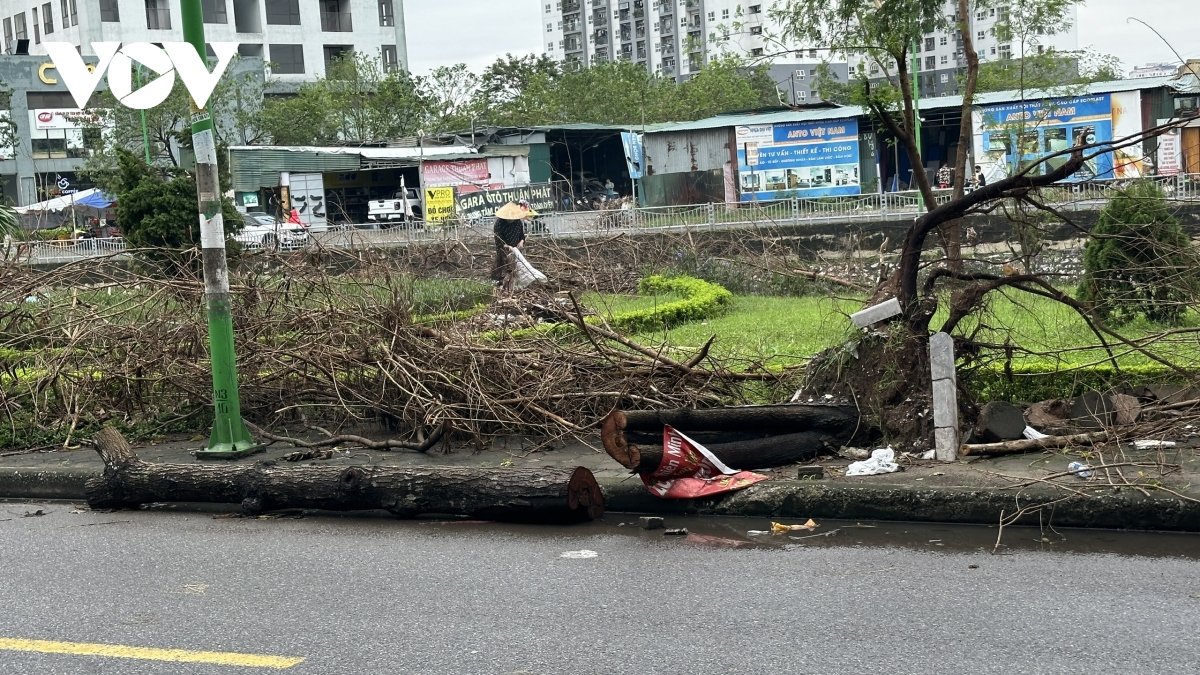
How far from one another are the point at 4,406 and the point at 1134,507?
9.52 metres

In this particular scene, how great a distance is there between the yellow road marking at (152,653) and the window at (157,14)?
6595cm

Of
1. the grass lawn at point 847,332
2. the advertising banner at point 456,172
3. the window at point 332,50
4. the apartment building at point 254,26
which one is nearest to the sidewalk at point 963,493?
the grass lawn at point 847,332

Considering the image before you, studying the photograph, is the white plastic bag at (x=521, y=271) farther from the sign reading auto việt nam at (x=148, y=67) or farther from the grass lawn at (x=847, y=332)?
the sign reading auto việt nam at (x=148, y=67)

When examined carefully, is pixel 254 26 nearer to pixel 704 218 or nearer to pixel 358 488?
pixel 704 218

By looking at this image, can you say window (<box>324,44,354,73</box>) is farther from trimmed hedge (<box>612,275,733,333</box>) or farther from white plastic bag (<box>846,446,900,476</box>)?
white plastic bag (<box>846,446,900,476</box>)

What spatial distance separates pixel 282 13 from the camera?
68312mm

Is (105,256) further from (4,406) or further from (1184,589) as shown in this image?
(1184,589)

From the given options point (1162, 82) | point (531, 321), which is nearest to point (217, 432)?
point (531, 321)

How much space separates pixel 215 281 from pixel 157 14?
62.2 meters

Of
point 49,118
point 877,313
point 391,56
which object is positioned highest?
point 391,56

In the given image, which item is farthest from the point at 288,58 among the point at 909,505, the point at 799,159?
the point at 909,505

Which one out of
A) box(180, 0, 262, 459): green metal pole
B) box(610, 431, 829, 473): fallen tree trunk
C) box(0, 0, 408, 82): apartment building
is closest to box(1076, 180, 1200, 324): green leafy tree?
box(610, 431, 829, 473): fallen tree trunk

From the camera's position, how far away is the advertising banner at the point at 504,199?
124 feet

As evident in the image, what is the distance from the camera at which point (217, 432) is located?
9750 millimetres
